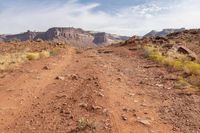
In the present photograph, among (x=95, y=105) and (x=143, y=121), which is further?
(x=95, y=105)

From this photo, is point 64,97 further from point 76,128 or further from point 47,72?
point 47,72

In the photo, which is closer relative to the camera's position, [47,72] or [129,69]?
[47,72]

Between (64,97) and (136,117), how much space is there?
339 centimetres

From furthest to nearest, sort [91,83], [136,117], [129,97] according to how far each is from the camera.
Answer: [91,83], [129,97], [136,117]

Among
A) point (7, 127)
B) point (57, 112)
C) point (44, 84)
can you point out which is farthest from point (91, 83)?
point (7, 127)

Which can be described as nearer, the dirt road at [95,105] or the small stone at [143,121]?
the dirt road at [95,105]

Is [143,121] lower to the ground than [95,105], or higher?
lower

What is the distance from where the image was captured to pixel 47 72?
63.7 ft

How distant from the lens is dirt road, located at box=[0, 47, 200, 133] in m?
9.65

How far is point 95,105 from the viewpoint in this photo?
1130 cm

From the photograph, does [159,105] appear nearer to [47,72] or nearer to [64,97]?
[64,97]

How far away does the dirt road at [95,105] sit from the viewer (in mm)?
Result: 9648

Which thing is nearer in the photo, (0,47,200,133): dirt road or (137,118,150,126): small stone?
(0,47,200,133): dirt road

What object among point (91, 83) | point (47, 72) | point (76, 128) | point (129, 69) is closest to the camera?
point (76, 128)
